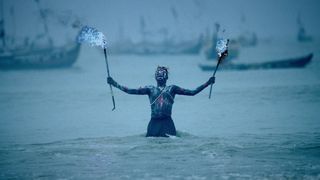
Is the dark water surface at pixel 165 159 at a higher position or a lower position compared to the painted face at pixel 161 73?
lower

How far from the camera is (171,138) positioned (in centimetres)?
1090

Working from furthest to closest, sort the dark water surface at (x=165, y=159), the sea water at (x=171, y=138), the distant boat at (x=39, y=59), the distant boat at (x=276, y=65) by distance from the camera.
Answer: the distant boat at (x=39, y=59) → the distant boat at (x=276, y=65) → the sea water at (x=171, y=138) → the dark water surface at (x=165, y=159)

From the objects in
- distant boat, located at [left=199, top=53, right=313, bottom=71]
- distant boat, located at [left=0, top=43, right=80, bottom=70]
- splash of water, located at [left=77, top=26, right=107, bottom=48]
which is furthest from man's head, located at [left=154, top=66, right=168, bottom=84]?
distant boat, located at [left=0, top=43, right=80, bottom=70]

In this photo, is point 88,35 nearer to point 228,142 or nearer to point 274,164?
point 228,142

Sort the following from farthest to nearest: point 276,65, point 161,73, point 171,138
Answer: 1. point 276,65
2. point 171,138
3. point 161,73

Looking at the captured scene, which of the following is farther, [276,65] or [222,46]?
[276,65]

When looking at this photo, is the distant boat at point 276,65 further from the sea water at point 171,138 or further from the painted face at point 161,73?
the painted face at point 161,73

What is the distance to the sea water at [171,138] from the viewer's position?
8.67 m

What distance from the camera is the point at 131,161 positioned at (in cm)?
934

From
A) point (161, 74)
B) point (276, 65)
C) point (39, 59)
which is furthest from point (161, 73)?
point (39, 59)

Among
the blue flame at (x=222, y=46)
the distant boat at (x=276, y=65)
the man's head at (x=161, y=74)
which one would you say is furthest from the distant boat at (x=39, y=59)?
the man's head at (x=161, y=74)

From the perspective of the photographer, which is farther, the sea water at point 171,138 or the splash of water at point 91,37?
the splash of water at point 91,37

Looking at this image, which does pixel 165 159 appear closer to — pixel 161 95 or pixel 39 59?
pixel 161 95

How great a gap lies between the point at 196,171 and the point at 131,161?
1.39 metres
